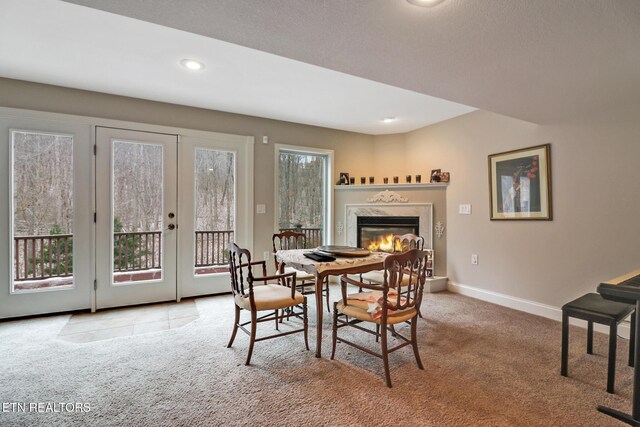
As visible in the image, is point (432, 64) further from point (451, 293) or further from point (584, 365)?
point (451, 293)

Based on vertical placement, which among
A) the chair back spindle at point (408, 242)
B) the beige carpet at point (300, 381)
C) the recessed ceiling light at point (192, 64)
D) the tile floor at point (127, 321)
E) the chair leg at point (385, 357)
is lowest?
the beige carpet at point (300, 381)

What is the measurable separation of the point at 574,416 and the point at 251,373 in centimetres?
196

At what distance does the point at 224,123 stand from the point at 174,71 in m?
1.22

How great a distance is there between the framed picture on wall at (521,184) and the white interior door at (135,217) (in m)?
4.04

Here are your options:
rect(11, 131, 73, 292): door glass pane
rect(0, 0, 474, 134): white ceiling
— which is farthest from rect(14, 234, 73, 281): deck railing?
rect(0, 0, 474, 134): white ceiling

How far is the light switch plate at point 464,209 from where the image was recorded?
4.02 m

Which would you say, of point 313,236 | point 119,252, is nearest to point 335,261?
point 313,236

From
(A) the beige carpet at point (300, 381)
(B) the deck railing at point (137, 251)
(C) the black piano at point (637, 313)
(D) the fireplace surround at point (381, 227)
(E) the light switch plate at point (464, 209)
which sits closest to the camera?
(C) the black piano at point (637, 313)

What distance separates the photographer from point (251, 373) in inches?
82.0

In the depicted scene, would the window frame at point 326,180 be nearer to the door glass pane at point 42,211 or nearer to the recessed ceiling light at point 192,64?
the recessed ceiling light at point 192,64

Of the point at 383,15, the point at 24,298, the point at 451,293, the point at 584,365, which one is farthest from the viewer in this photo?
the point at 451,293

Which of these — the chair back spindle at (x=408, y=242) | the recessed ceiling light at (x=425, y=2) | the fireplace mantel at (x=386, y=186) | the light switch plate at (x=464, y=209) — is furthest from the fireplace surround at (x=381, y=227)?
the recessed ceiling light at (x=425, y=2)

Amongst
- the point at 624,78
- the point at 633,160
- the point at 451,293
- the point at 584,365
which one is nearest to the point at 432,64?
the point at 624,78

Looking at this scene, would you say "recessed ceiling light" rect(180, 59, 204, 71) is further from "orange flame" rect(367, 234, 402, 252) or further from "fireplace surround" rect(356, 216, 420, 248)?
"orange flame" rect(367, 234, 402, 252)
